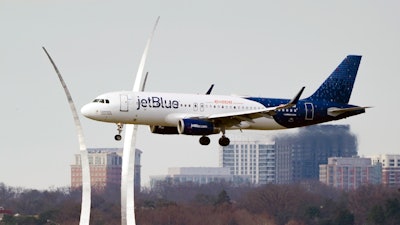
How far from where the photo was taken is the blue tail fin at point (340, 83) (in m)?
110

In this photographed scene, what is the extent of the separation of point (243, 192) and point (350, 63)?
60255 mm

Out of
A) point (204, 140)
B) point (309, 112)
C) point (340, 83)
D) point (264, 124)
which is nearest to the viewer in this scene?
point (204, 140)

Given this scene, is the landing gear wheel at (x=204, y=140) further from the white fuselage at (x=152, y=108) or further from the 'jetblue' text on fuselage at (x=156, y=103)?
the 'jetblue' text on fuselage at (x=156, y=103)

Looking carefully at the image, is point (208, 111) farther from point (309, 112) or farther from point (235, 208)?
point (235, 208)

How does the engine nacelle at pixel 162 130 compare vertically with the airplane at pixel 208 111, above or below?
below

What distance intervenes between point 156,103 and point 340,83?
1777 centimetres

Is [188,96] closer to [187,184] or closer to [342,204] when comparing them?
[342,204]

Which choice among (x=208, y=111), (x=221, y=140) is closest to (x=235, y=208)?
(x=221, y=140)

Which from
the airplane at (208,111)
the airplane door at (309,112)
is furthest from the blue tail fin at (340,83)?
the airplane door at (309,112)

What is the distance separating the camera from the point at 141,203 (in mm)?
156125

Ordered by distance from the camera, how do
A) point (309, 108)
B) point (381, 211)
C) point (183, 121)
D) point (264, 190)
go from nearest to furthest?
point (183, 121)
point (309, 108)
point (381, 211)
point (264, 190)

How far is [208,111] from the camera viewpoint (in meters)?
102

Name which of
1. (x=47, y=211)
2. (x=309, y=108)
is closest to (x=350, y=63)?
(x=309, y=108)

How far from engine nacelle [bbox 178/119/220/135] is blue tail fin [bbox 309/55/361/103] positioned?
11566 mm
